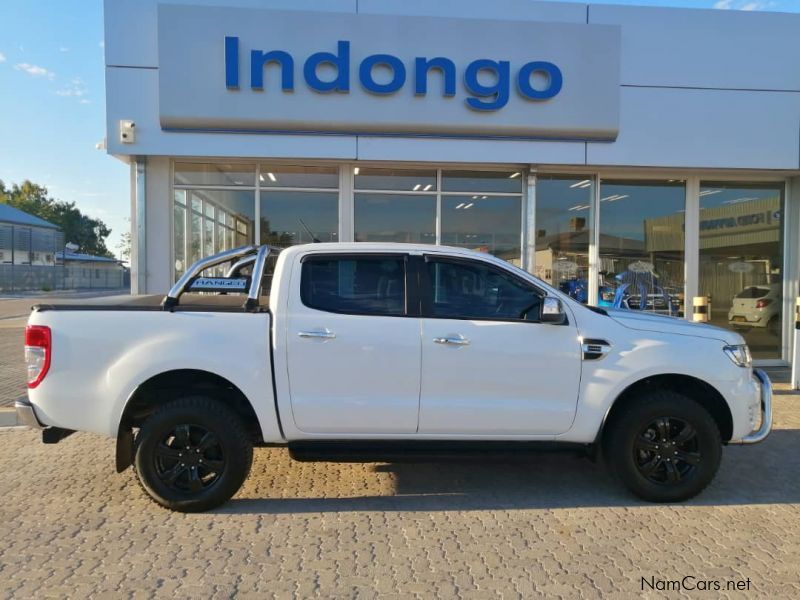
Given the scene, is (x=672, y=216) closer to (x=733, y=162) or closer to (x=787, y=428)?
(x=733, y=162)

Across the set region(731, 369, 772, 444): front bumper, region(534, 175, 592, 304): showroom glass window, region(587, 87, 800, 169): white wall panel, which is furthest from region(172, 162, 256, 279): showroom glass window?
region(731, 369, 772, 444): front bumper

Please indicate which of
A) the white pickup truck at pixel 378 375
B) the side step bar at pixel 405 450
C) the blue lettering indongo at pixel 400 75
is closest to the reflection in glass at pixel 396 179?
the blue lettering indongo at pixel 400 75

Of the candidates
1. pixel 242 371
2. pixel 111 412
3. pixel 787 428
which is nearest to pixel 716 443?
pixel 787 428

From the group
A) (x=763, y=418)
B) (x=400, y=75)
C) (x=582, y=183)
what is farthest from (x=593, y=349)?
(x=582, y=183)

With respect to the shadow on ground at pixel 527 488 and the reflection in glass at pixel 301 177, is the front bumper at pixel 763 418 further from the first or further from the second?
the reflection in glass at pixel 301 177

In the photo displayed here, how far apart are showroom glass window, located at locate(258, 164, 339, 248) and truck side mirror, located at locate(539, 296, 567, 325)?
5.81m

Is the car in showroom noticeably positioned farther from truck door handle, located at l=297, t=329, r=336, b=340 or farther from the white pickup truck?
truck door handle, located at l=297, t=329, r=336, b=340

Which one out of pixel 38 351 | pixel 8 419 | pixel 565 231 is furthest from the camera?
pixel 565 231

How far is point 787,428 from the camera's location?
6.38 meters

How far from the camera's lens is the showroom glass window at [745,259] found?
A: 1011cm

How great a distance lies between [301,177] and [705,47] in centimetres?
655

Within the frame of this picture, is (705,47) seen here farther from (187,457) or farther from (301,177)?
(187,457)

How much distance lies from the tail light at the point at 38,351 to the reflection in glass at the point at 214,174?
567 cm

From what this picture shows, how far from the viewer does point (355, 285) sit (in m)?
4.29
